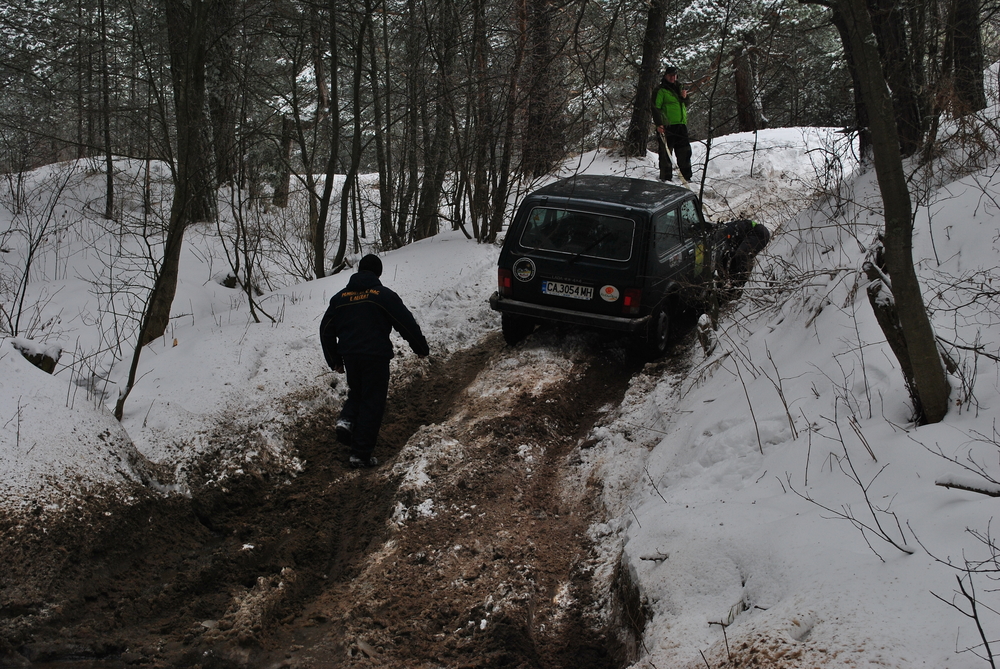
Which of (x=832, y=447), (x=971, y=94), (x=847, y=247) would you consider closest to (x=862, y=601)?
(x=832, y=447)

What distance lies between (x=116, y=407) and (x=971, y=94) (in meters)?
10.1

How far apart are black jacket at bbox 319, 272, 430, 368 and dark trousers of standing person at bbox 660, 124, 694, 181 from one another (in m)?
7.97

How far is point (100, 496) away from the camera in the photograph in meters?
4.59

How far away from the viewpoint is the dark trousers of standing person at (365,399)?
5887 mm

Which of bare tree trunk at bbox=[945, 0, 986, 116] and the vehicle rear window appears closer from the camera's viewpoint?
the vehicle rear window

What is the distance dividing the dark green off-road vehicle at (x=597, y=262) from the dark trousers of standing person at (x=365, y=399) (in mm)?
2003

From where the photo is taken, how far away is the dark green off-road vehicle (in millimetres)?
7168

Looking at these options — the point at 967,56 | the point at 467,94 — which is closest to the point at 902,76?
the point at 967,56

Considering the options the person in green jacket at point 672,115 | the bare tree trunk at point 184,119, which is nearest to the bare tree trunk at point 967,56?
the person in green jacket at point 672,115

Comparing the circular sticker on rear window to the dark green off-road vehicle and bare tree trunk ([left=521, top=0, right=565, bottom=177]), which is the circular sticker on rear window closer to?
the dark green off-road vehicle

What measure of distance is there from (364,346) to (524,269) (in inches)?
85.9

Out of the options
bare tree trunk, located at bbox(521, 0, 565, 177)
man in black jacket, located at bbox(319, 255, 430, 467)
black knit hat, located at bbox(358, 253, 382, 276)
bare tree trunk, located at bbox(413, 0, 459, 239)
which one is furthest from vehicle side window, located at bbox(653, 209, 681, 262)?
bare tree trunk, located at bbox(413, 0, 459, 239)

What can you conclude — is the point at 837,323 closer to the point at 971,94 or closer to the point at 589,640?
the point at 589,640

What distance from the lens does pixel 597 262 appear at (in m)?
7.24
